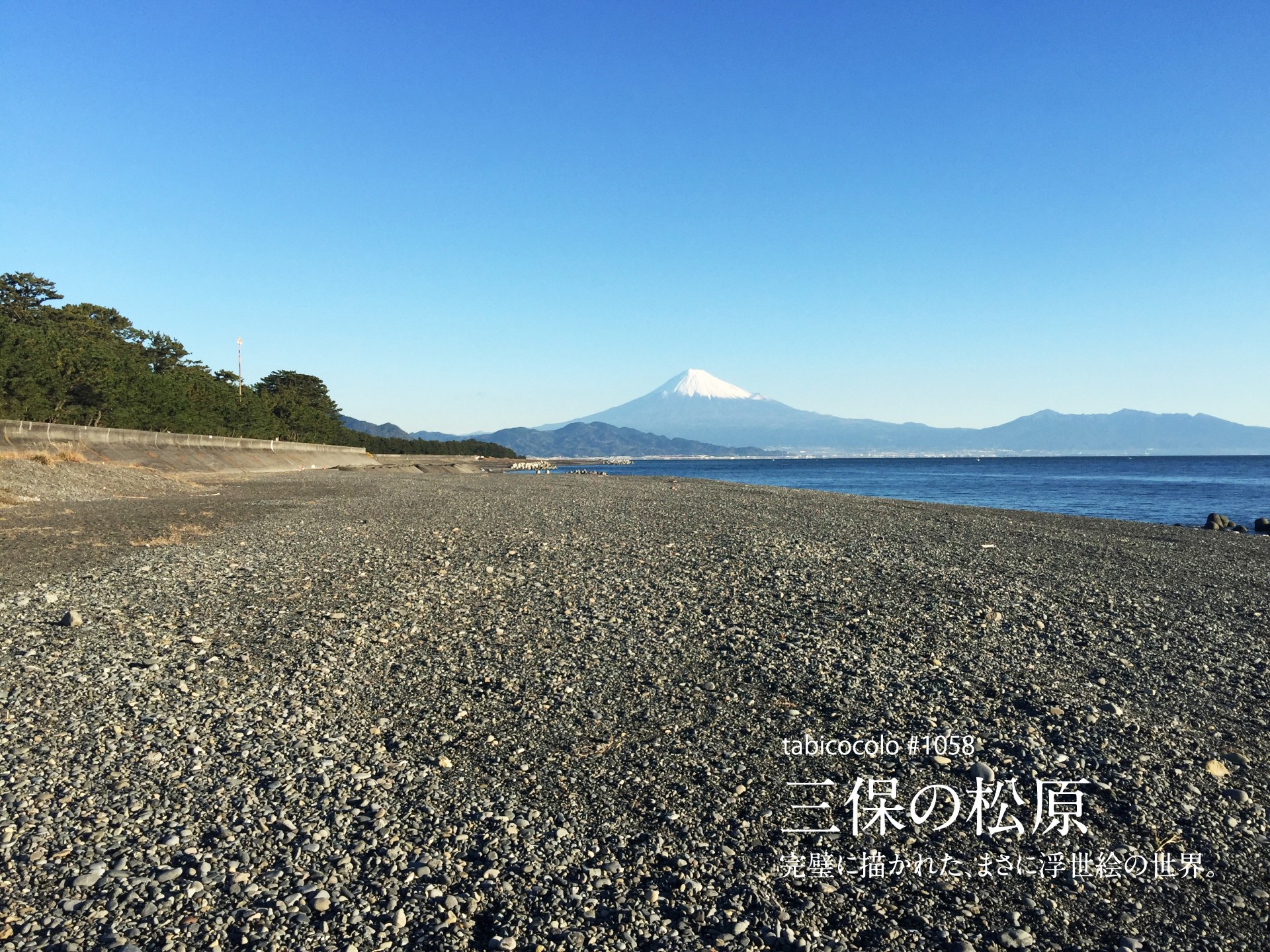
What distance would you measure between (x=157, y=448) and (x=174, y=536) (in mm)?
35867

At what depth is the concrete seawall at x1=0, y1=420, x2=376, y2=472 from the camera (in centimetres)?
3409

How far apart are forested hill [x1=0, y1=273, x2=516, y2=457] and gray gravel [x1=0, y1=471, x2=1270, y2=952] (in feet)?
126

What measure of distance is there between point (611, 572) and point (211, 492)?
2378 cm

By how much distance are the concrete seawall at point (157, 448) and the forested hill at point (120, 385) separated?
423 centimetres

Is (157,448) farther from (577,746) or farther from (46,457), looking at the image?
(577,746)

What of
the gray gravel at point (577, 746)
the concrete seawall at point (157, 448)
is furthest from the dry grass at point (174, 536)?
the concrete seawall at point (157, 448)

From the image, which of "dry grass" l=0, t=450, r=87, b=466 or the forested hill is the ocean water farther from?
the forested hill

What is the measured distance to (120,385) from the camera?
50.6 m

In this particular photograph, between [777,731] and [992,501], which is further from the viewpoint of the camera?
[992,501]

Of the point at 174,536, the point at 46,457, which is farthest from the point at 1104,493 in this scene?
the point at 46,457

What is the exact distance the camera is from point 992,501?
1838 inches

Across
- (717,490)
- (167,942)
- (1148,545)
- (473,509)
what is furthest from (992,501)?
(167,942)

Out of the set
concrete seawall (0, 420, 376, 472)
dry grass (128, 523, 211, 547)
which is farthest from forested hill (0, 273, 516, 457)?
dry grass (128, 523, 211, 547)

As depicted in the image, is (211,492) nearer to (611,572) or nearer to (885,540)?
(611,572)
